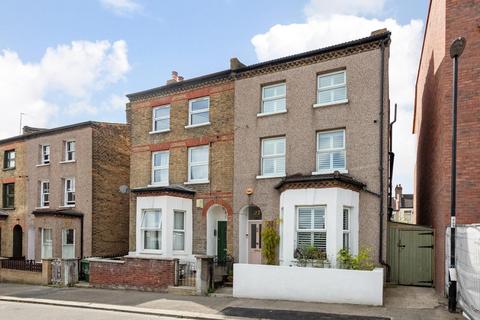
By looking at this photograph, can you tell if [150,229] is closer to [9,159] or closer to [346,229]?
[346,229]

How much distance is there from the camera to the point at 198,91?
1859 centimetres

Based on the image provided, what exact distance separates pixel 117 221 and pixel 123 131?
501 cm

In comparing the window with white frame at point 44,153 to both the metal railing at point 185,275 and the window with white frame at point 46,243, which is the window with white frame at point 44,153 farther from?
the metal railing at point 185,275

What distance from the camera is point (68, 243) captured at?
22.0m

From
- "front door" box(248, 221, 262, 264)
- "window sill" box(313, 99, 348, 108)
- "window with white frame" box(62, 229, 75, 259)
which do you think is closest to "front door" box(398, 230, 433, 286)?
"window sill" box(313, 99, 348, 108)

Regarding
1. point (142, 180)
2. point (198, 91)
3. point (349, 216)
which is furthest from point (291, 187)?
point (142, 180)

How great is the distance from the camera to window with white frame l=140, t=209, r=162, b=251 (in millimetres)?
17311

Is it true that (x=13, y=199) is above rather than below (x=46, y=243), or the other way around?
above

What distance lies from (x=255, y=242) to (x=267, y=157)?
347 cm

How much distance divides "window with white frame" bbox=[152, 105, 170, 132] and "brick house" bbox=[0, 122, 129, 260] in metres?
4.22

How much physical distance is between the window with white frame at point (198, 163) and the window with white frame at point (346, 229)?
6.49 m

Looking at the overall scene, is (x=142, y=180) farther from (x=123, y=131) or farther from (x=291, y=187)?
(x=291, y=187)

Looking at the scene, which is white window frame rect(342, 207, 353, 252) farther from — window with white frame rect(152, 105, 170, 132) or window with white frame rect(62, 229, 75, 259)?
window with white frame rect(62, 229, 75, 259)

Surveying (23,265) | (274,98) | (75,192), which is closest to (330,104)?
(274,98)
